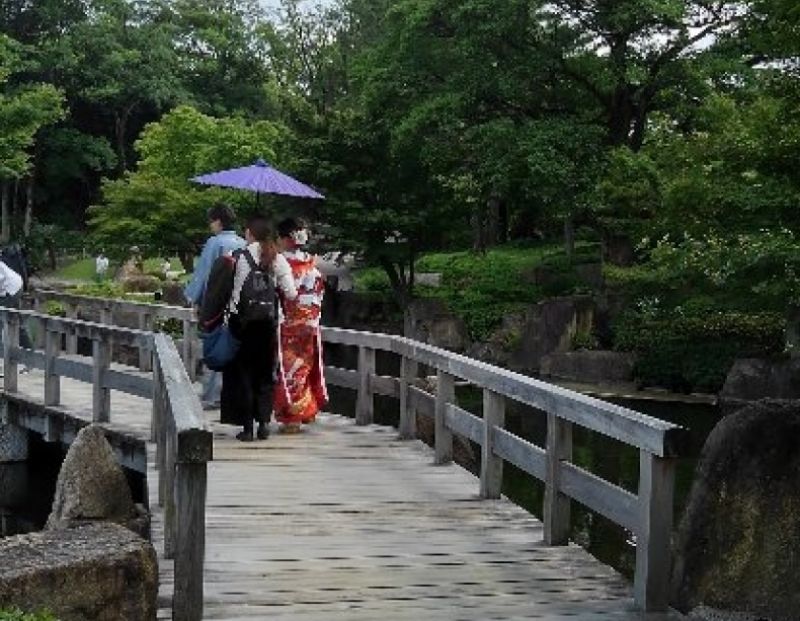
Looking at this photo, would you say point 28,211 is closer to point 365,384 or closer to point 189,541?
point 365,384

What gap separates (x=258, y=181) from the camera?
1047cm

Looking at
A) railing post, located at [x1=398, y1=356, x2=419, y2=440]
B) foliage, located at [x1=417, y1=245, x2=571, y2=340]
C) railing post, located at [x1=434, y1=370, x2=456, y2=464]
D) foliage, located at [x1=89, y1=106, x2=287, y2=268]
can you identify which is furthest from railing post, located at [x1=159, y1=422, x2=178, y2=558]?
foliage, located at [x1=89, y1=106, x2=287, y2=268]

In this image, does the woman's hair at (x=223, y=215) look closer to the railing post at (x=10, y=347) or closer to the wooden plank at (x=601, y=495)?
the wooden plank at (x=601, y=495)

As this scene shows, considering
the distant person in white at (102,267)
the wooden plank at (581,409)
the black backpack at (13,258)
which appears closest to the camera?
the wooden plank at (581,409)

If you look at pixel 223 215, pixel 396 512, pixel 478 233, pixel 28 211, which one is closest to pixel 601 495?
pixel 396 512

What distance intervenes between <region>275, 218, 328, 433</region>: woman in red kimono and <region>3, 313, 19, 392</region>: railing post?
4387mm

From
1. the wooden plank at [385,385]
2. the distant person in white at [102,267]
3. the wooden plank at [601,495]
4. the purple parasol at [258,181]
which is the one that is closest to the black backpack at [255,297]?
the wooden plank at [385,385]

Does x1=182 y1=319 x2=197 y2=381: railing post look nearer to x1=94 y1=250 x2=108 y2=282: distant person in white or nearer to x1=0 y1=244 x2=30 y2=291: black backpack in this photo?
x1=0 y1=244 x2=30 y2=291: black backpack

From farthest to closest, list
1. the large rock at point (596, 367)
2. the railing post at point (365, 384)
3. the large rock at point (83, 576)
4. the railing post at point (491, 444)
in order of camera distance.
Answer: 1. the large rock at point (596, 367)
2. the railing post at point (365, 384)
3. the railing post at point (491, 444)
4. the large rock at point (83, 576)

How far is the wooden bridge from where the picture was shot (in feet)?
16.3

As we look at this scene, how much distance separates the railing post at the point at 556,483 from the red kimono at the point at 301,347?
3.45 meters

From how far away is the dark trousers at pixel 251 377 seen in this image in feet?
28.1

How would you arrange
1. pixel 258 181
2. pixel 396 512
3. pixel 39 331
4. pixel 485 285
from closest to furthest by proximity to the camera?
1. pixel 396 512
2. pixel 258 181
3. pixel 39 331
4. pixel 485 285

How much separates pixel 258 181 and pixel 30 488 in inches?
201
